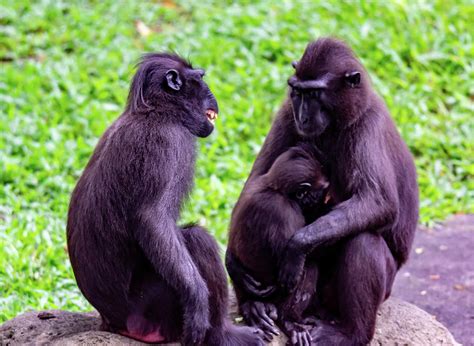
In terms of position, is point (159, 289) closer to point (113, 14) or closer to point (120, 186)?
point (120, 186)

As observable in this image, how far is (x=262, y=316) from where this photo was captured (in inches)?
214

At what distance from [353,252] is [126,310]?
1.44 meters

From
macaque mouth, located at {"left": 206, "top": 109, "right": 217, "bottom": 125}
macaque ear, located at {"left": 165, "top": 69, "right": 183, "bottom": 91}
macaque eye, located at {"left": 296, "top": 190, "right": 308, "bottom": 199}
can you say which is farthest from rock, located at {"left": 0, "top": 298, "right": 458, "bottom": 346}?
macaque ear, located at {"left": 165, "top": 69, "right": 183, "bottom": 91}

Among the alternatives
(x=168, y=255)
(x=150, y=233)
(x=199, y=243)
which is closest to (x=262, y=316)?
(x=199, y=243)

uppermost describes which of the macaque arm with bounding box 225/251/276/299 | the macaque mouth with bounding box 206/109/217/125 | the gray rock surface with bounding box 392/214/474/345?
the macaque mouth with bounding box 206/109/217/125

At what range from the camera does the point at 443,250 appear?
8.20m

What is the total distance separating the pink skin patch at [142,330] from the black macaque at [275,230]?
2.13 feet

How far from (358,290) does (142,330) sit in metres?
1.35

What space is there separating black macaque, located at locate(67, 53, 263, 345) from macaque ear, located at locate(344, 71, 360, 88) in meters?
1.05

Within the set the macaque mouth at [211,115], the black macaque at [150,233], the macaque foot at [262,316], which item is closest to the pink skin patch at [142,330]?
the black macaque at [150,233]

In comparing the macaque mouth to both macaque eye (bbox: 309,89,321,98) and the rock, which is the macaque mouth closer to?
macaque eye (bbox: 309,89,321,98)

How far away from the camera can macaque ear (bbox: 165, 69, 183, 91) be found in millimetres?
5223

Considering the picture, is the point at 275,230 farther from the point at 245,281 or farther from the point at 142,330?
the point at 142,330

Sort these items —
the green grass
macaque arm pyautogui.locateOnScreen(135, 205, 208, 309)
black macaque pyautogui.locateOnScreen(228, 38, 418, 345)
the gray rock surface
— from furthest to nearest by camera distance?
the green grass
the gray rock surface
black macaque pyautogui.locateOnScreen(228, 38, 418, 345)
macaque arm pyautogui.locateOnScreen(135, 205, 208, 309)
